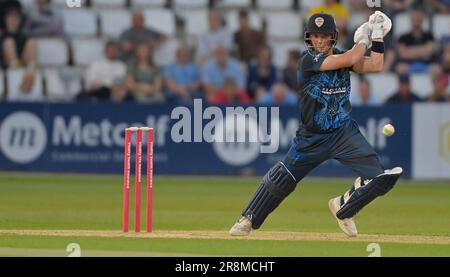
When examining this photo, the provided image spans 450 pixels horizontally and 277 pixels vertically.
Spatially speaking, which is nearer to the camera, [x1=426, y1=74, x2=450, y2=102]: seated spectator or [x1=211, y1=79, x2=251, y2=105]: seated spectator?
[x1=211, y1=79, x2=251, y2=105]: seated spectator

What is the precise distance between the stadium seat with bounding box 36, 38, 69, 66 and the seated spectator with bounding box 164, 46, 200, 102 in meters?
1.96

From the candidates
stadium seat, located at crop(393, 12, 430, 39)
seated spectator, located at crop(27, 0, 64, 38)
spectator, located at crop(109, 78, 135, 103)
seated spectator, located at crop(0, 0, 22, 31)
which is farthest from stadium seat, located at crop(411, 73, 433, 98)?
seated spectator, located at crop(0, 0, 22, 31)

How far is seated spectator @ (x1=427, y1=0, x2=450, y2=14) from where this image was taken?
24547mm

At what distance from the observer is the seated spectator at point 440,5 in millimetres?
24547

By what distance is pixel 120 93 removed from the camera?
2227cm

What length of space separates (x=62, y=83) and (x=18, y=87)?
0.84 meters

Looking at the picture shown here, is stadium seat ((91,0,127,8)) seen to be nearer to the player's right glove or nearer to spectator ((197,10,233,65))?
spectator ((197,10,233,65))

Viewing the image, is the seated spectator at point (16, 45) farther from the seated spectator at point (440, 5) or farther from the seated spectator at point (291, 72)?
the seated spectator at point (440, 5)

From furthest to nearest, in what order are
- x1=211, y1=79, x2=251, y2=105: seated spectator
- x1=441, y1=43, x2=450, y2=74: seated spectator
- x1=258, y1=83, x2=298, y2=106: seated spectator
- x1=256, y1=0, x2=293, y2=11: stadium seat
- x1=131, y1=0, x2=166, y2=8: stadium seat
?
x1=256, y1=0, x2=293, y2=11: stadium seat, x1=131, y1=0, x2=166, y2=8: stadium seat, x1=441, y1=43, x2=450, y2=74: seated spectator, x1=258, y1=83, x2=298, y2=106: seated spectator, x1=211, y1=79, x2=251, y2=105: seated spectator

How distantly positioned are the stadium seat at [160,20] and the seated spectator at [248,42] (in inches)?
50.4

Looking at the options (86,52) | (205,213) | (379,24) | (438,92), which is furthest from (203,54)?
(379,24)

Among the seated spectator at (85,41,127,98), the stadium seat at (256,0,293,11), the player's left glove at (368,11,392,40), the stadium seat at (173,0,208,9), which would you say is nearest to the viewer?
the player's left glove at (368,11,392,40)

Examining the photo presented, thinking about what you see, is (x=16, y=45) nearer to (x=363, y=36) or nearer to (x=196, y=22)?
(x=196, y=22)
